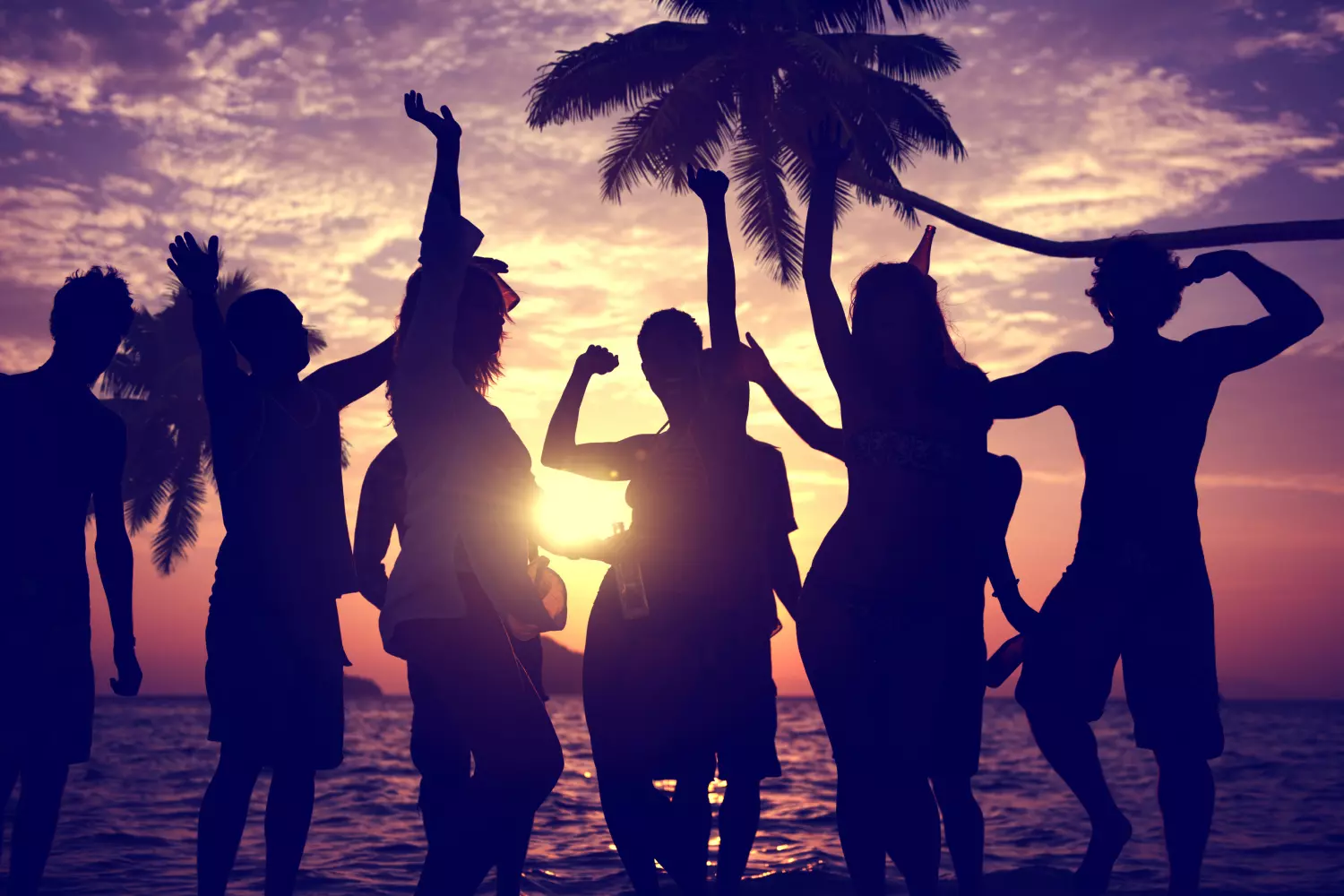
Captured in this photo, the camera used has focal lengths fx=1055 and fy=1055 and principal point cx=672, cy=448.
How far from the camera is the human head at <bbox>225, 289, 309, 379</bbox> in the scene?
3.75 metres

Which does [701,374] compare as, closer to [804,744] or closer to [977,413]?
[977,413]

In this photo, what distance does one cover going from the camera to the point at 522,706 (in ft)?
10.0

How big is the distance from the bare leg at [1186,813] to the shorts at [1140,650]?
2.5 inches

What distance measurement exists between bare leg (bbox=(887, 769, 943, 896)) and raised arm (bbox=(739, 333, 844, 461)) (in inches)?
46.1

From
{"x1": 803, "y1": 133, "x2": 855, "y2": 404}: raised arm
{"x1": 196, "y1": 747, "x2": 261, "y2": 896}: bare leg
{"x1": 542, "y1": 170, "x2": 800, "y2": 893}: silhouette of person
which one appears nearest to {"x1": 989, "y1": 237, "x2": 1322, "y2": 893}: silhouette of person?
{"x1": 803, "y1": 133, "x2": 855, "y2": 404}: raised arm

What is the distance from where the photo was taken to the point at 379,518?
3914 mm

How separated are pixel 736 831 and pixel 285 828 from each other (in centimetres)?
163

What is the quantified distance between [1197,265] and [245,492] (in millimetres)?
3526

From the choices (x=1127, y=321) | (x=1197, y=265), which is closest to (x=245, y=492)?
(x=1127, y=321)

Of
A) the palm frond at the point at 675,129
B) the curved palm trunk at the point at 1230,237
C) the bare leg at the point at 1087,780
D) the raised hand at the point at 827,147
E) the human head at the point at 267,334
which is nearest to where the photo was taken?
the raised hand at the point at 827,147

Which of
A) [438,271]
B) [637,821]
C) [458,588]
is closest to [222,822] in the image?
[458,588]

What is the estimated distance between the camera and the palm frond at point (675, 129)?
59.8 feet

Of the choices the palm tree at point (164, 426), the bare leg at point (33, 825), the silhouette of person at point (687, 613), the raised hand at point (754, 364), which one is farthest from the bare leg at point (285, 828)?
the palm tree at point (164, 426)

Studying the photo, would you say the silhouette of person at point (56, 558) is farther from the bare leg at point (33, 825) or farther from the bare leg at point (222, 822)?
the bare leg at point (222, 822)
